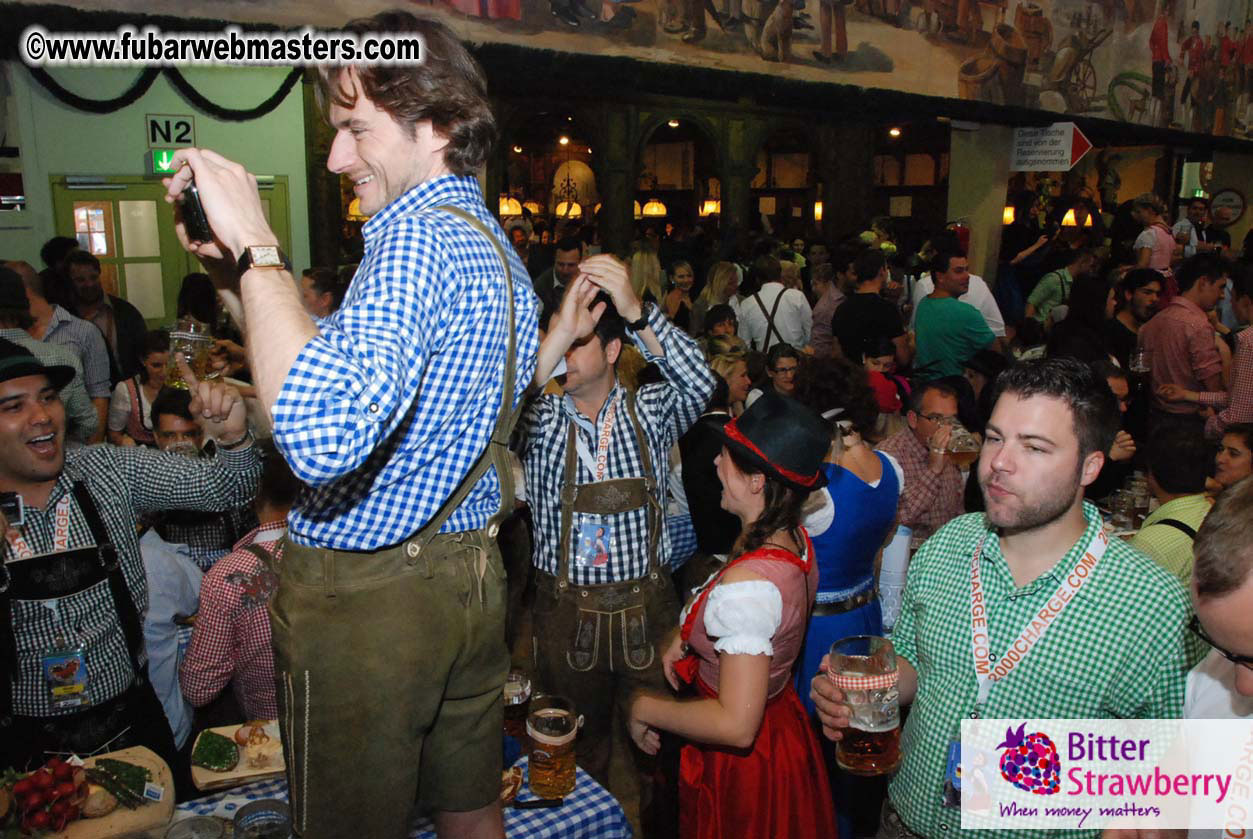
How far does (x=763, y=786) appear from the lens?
8.75 feet

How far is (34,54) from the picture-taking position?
6391 millimetres

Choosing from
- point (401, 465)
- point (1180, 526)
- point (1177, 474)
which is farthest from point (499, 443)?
Answer: point (1177, 474)

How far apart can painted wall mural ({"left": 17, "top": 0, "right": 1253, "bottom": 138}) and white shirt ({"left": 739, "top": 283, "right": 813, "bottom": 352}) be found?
2.42 meters

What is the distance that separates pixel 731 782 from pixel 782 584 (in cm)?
61

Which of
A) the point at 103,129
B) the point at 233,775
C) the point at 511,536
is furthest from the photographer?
the point at 103,129

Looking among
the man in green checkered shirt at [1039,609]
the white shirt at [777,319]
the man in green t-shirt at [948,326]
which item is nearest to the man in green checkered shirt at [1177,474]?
the man in green checkered shirt at [1039,609]

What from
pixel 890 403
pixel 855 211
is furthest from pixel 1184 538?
pixel 855 211

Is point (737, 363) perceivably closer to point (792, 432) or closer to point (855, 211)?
point (792, 432)

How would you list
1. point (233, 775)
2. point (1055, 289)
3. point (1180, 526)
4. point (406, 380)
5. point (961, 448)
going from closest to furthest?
1. point (406, 380)
2. point (233, 775)
3. point (1180, 526)
4. point (961, 448)
5. point (1055, 289)

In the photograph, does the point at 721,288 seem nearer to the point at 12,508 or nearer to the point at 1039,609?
the point at 12,508

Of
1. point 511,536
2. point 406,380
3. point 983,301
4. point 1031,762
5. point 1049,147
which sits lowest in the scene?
point 511,536

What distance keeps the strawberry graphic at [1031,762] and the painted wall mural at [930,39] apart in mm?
6102

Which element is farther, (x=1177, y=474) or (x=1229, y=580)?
(x=1177, y=474)

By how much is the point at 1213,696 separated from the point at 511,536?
4.03 m
